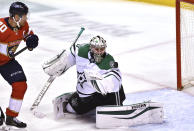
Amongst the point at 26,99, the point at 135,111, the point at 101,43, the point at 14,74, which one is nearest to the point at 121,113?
the point at 135,111

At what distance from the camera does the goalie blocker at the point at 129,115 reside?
4.73m

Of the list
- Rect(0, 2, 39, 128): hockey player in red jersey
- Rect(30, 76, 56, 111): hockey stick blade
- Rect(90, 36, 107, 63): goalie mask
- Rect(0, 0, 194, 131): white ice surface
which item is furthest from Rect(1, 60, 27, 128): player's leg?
Rect(90, 36, 107, 63): goalie mask

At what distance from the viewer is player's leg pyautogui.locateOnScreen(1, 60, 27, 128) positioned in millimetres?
4637

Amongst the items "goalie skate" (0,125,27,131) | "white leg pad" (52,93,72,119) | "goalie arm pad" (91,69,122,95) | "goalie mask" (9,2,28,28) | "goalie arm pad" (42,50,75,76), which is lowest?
"goalie skate" (0,125,27,131)

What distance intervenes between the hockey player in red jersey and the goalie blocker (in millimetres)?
623

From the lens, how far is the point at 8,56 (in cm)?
469

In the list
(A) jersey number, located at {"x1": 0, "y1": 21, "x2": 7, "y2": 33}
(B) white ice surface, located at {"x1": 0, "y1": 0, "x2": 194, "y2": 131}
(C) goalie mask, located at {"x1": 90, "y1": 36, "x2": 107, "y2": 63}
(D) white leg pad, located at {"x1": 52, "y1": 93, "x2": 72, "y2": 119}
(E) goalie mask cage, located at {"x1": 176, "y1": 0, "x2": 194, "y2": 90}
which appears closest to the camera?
(A) jersey number, located at {"x1": 0, "y1": 21, "x2": 7, "y2": 33}

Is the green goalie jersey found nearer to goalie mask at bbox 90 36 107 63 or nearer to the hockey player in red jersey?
goalie mask at bbox 90 36 107 63

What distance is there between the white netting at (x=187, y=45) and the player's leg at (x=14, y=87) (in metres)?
1.86

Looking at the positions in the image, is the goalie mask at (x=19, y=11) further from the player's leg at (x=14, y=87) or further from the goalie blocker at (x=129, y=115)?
the goalie blocker at (x=129, y=115)

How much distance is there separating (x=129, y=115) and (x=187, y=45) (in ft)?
4.88

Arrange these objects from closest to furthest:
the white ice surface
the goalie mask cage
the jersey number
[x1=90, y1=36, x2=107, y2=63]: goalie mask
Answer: the jersey number → [x1=90, y1=36, x2=107, y2=63]: goalie mask → the white ice surface → the goalie mask cage


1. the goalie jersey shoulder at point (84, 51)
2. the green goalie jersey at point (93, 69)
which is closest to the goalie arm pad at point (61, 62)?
the green goalie jersey at point (93, 69)

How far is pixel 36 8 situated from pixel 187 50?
4562mm
